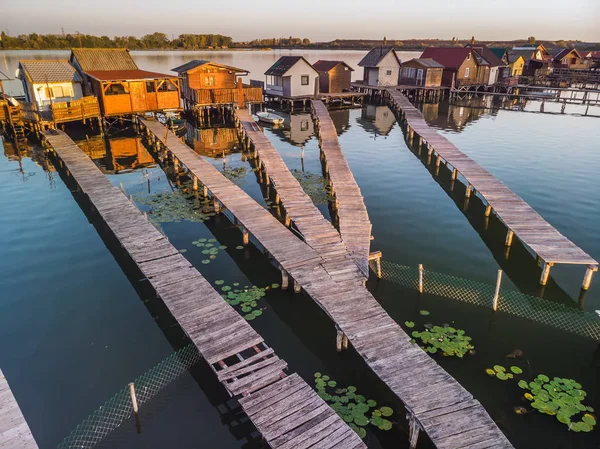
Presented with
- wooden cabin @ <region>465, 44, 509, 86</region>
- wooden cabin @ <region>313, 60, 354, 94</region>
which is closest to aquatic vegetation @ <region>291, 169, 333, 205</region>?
wooden cabin @ <region>313, 60, 354, 94</region>

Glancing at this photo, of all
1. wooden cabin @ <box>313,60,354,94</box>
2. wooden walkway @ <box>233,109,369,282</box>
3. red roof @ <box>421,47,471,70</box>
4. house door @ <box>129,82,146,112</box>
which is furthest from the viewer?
red roof @ <box>421,47,471,70</box>

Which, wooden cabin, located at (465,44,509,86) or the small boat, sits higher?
wooden cabin, located at (465,44,509,86)

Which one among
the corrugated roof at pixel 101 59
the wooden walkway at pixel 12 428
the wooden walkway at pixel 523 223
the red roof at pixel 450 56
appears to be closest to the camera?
the wooden walkway at pixel 12 428

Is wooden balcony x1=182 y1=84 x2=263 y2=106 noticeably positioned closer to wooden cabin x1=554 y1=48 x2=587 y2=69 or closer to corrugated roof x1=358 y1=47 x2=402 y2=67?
corrugated roof x1=358 y1=47 x2=402 y2=67

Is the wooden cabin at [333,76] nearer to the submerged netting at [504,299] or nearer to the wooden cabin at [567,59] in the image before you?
the submerged netting at [504,299]

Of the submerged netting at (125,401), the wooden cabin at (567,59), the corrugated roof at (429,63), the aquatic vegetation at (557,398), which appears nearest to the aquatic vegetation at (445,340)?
the aquatic vegetation at (557,398)

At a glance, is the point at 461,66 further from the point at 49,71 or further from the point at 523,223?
the point at 49,71

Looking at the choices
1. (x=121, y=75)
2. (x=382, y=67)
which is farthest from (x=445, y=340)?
(x=382, y=67)
